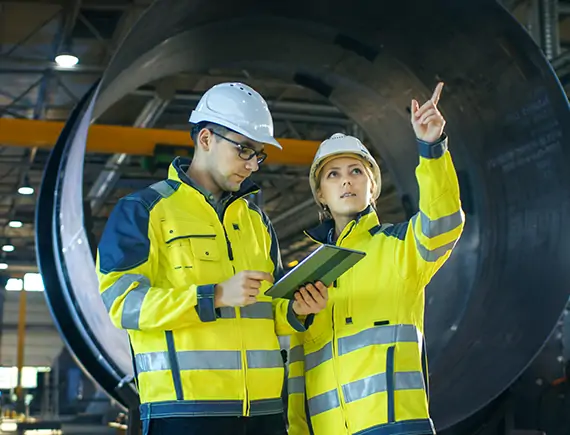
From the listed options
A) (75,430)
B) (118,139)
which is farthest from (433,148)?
(75,430)

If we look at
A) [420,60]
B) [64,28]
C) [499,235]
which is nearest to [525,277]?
[499,235]

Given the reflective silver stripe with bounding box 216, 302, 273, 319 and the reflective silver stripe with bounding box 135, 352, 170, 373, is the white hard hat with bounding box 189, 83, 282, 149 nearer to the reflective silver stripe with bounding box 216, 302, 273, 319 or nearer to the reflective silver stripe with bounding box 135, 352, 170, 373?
the reflective silver stripe with bounding box 216, 302, 273, 319

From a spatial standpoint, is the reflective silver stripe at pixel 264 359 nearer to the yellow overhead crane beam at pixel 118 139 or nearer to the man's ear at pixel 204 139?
the man's ear at pixel 204 139

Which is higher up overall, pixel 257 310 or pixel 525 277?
pixel 525 277

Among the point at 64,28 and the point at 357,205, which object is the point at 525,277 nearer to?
the point at 357,205

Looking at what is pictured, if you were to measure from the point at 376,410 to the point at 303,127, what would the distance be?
854 centimetres

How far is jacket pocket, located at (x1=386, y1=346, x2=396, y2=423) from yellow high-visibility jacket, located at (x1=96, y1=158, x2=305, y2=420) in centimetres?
28

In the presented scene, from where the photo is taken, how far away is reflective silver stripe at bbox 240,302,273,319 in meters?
2.00

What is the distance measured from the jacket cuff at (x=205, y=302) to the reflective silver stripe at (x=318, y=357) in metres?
0.50

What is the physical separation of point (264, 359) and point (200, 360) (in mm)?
170

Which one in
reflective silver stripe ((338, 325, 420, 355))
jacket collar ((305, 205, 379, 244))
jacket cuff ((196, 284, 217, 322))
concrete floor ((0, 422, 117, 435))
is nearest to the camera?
jacket cuff ((196, 284, 217, 322))

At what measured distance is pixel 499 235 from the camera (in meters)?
3.77

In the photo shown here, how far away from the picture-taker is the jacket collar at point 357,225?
2.29m

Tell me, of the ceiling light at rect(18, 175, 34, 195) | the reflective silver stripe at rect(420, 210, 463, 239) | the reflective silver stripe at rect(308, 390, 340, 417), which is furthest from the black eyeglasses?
the ceiling light at rect(18, 175, 34, 195)
